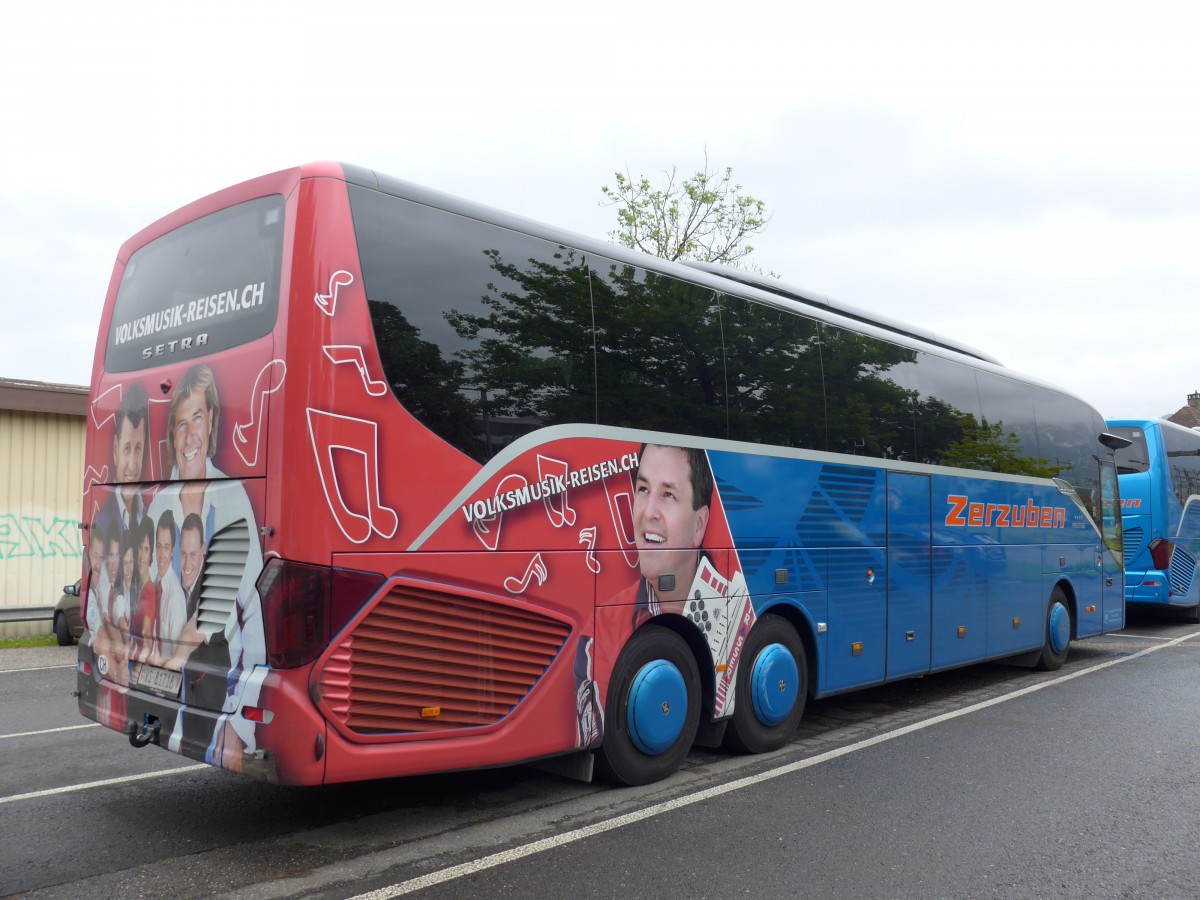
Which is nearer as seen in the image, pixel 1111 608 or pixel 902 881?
pixel 902 881

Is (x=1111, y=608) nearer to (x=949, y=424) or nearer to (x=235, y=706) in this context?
(x=949, y=424)

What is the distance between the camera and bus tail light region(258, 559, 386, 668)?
4.39 meters

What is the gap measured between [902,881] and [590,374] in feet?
10.3

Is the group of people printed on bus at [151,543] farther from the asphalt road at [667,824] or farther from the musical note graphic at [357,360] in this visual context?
the asphalt road at [667,824]

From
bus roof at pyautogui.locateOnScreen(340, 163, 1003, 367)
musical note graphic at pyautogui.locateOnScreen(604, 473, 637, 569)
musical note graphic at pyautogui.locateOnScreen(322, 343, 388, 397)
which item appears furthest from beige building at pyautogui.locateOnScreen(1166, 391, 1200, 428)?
musical note graphic at pyautogui.locateOnScreen(322, 343, 388, 397)

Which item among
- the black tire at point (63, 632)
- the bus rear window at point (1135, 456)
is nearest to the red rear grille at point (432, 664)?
the black tire at point (63, 632)

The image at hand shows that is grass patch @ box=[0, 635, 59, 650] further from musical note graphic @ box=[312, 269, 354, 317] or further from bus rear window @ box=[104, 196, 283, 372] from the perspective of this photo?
musical note graphic @ box=[312, 269, 354, 317]

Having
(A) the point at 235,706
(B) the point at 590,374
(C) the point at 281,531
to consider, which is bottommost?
(A) the point at 235,706

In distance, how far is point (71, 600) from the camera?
14773mm

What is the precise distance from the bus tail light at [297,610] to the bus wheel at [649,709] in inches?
79.0

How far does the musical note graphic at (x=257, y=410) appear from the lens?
4.57 metres

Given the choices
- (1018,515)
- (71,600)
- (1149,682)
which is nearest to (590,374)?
(1018,515)

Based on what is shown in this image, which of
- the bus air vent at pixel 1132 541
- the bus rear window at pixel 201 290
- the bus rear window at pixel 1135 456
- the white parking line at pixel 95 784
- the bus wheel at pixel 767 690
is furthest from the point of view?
the bus rear window at pixel 1135 456

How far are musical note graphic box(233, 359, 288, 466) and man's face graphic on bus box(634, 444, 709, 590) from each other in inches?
93.7
